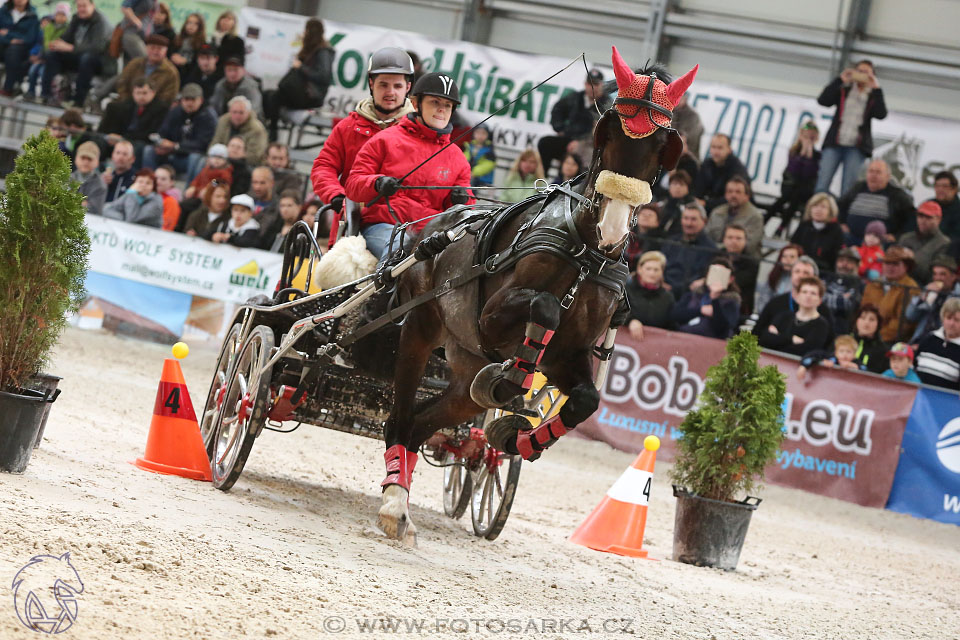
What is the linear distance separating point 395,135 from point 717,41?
10.7 m

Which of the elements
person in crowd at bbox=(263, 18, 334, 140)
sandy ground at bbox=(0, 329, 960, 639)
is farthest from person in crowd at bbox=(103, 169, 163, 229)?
sandy ground at bbox=(0, 329, 960, 639)

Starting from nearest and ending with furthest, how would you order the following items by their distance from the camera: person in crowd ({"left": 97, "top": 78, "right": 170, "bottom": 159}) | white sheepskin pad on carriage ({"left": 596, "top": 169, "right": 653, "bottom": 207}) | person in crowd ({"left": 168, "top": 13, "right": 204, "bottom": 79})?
1. white sheepskin pad on carriage ({"left": 596, "top": 169, "right": 653, "bottom": 207})
2. person in crowd ({"left": 97, "top": 78, "right": 170, "bottom": 159})
3. person in crowd ({"left": 168, "top": 13, "right": 204, "bottom": 79})

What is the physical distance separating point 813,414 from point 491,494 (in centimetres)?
479

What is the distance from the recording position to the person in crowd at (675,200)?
12.1 meters

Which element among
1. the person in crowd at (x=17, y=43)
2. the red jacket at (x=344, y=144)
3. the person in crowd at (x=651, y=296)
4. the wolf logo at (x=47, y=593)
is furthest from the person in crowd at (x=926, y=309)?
the person in crowd at (x=17, y=43)

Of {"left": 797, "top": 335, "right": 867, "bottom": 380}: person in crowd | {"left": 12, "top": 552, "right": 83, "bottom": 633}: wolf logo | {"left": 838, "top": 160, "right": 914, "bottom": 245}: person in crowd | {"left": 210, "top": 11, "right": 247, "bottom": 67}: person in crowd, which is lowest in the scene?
{"left": 12, "top": 552, "right": 83, "bottom": 633}: wolf logo

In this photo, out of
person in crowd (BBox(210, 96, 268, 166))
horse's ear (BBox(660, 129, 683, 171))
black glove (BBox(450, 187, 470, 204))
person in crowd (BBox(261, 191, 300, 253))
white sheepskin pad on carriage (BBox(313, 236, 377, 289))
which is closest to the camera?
horse's ear (BBox(660, 129, 683, 171))

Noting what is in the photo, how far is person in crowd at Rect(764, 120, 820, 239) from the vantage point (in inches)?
486

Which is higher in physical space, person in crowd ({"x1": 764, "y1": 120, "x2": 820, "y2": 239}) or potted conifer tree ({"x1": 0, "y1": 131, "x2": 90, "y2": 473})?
person in crowd ({"x1": 764, "y1": 120, "x2": 820, "y2": 239})

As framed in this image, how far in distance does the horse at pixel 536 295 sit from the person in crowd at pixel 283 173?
795cm

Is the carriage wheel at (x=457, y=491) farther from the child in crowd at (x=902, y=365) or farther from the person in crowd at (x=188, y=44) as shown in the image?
the person in crowd at (x=188, y=44)

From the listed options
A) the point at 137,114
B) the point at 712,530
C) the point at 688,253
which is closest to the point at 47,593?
the point at 712,530

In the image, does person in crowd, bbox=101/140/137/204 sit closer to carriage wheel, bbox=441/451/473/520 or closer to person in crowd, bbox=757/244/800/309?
person in crowd, bbox=757/244/800/309

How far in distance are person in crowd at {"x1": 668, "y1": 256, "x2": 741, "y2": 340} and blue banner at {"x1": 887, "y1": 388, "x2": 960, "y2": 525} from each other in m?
1.95
